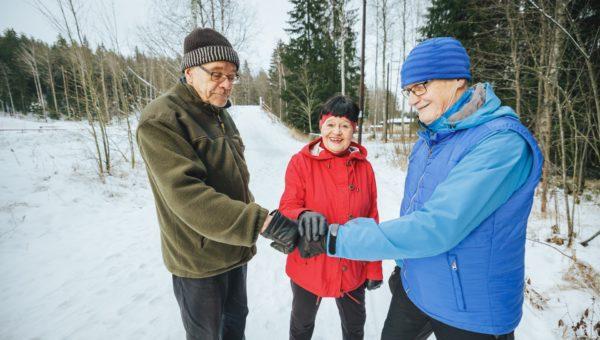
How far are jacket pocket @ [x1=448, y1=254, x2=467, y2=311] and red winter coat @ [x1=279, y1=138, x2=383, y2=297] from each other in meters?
0.69

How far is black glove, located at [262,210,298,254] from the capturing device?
1.32m

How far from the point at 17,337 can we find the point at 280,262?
2803 mm

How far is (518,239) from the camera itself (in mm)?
1155

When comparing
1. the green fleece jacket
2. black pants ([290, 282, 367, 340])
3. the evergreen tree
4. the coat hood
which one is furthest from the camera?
the evergreen tree

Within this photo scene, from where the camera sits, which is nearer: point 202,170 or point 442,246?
point 442,246

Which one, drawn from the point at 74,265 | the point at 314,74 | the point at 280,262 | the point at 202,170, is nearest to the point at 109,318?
the point at 74,265

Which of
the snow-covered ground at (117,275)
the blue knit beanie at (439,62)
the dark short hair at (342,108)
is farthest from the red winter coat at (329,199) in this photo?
the snow-covered ground at (117,275)

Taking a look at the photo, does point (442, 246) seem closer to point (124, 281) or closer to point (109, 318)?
point (109, 318)

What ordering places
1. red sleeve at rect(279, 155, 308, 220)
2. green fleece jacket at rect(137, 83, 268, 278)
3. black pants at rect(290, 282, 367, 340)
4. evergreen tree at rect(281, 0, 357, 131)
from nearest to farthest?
green fleece jacket at rect(137, 83, 268, 278)
red sleeve at rect(279, 155, 308, 220)
black pants at rect(290, 282, 367, 340)
evergreen tree at rect(281, 0, 357, 131)

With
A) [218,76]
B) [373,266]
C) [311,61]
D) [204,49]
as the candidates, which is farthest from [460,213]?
[311,61]

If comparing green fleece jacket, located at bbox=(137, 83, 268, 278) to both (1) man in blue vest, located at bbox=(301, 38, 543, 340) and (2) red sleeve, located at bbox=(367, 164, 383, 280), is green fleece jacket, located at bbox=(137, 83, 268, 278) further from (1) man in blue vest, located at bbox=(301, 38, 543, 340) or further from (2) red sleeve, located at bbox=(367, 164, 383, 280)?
(2) red sleeve, located at bbox=(367, 164, 383, 280)

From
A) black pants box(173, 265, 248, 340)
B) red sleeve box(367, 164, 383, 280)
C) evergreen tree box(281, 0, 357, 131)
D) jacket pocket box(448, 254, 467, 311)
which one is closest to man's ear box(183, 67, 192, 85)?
black pants box(173, 265, 248, 340)

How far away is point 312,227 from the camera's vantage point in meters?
1.35

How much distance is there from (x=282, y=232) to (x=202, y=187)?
0.48m
